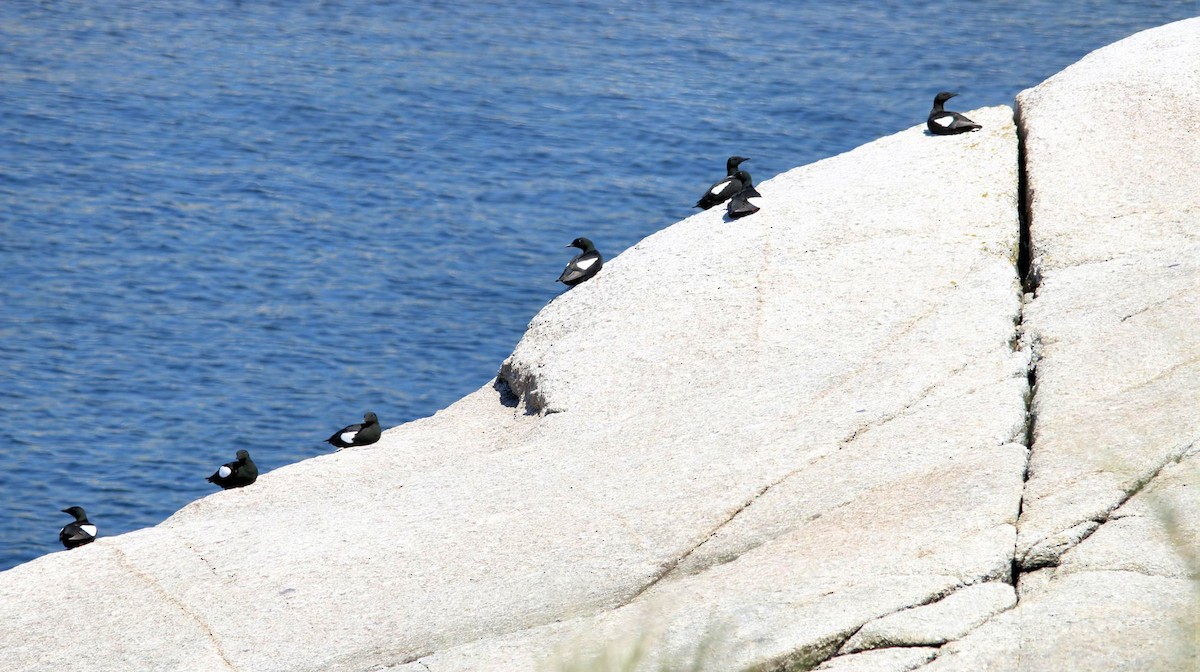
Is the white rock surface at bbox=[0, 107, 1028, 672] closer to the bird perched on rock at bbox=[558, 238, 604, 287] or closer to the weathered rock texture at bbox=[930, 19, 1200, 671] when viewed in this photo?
the weathered rock texture at bbox=[930, 19, 1200, 671]

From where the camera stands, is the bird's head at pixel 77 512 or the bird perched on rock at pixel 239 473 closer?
the bird perched on rock at pixel 239 473

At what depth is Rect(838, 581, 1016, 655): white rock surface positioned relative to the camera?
7.16 meters

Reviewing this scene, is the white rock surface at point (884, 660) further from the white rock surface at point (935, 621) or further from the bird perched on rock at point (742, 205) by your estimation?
the bird perched on rock at point (742, 205)

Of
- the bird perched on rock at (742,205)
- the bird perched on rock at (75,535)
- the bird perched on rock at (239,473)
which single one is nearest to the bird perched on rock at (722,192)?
the bird perched on rock at (742,205)

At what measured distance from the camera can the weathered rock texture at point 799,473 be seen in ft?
24.3

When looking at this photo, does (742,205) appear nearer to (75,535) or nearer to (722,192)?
(722,192)

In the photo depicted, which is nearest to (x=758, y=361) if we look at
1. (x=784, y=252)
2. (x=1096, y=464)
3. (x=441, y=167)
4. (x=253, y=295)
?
(x=784, y=252)

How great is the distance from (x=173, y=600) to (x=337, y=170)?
19.2 m

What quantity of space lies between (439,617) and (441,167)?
20173 millimetres

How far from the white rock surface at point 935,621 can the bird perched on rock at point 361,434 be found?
783 centimetres

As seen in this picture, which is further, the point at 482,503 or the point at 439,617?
the point at 482,503

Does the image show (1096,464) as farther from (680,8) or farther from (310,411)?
(680,8)

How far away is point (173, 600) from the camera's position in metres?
9.79

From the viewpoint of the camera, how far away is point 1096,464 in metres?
8.09
